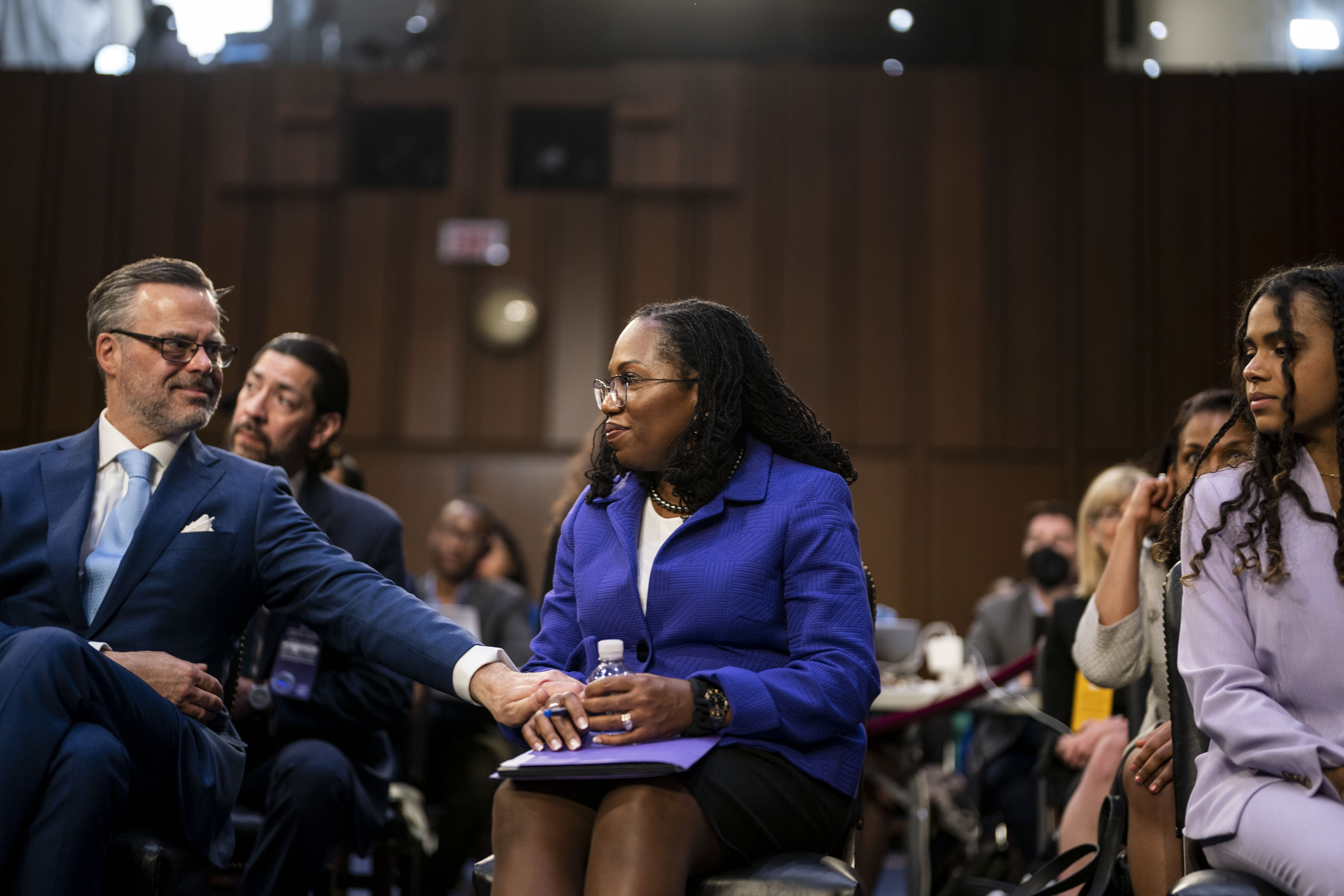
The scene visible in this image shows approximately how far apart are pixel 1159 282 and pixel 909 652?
3.66 meters

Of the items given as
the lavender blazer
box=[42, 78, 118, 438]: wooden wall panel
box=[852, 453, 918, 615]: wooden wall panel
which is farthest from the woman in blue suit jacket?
box=[42, 78, 118, 438]: wooden wall panel

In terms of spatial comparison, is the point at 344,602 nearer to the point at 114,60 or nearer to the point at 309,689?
the point at 309,689

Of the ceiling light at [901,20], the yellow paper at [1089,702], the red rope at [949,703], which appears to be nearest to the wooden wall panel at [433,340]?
the ceiling light at [901,20]

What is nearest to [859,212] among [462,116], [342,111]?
[462,116]

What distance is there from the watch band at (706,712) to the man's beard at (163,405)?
1.13 metres

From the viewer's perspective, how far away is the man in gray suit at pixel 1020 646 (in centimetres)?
375

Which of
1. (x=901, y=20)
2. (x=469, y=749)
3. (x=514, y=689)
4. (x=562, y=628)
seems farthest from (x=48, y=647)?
(x=901, y=20)

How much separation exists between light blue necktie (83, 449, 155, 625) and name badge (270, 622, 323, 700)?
0.45m

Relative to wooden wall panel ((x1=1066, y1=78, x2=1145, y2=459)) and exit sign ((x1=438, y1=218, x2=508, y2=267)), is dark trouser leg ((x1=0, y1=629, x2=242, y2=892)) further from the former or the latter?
wooden wall panel ((x1=1066, y1=78, x2=1145, y2=459))

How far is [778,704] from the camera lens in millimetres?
1751

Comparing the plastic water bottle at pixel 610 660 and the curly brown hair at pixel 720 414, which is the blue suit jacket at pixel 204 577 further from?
the curly brown hair at pixel 720 414

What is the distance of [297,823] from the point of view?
2357 millimetres

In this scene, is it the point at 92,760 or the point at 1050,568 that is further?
the point at 1050,568

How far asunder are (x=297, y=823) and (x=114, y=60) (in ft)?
21.8
